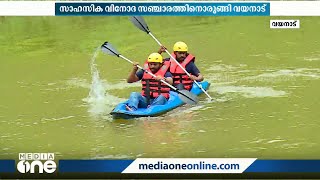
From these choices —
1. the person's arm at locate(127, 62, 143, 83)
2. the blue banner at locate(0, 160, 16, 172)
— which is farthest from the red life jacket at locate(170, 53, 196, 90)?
the blue banner at locate(0, 160, 16, 172)

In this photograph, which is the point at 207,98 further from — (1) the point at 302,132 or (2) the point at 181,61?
(1) the point at 302,132

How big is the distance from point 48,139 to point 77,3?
3.36ft

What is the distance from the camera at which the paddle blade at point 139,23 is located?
18.6ft

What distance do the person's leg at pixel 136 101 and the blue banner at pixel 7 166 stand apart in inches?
37.9

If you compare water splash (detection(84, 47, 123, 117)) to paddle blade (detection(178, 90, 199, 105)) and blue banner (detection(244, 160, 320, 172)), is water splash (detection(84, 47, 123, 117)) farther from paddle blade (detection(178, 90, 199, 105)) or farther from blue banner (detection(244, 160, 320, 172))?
blue banner (detection(244, 160, 320, 172))

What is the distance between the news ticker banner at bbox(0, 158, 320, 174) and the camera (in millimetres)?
5676

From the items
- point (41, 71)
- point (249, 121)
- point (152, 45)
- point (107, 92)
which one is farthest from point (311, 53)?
point (41, 71)

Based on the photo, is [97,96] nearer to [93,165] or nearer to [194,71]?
[93,165]

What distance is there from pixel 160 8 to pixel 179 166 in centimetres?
117

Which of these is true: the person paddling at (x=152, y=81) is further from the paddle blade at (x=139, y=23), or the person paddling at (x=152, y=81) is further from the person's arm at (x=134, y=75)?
the paddle blade at (x=139, y=23)

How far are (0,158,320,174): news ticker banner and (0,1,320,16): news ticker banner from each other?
1078mm

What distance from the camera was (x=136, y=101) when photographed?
581 cm

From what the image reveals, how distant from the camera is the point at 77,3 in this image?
564 centimetres

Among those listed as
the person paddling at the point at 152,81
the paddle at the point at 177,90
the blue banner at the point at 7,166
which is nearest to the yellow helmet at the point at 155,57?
the person paddling at the point at 152,81
